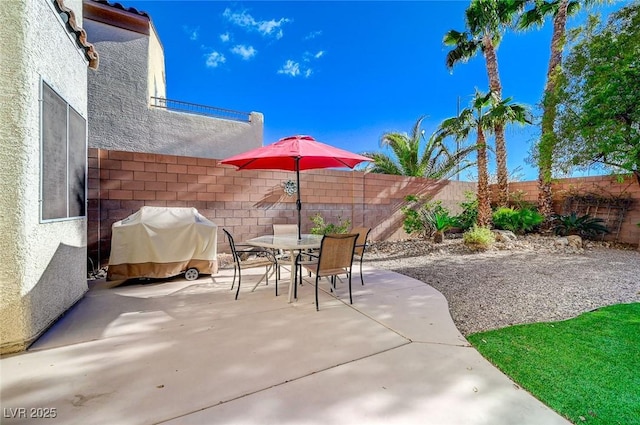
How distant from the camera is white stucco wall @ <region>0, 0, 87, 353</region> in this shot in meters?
2.43

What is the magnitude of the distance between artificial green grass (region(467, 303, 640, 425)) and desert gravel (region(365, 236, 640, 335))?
293 millimetres

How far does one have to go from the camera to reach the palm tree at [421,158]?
1165 centimetres

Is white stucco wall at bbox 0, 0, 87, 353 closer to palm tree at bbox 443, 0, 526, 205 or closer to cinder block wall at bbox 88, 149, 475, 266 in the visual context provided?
cinder block wall at bbox 88, 149, 475, 266

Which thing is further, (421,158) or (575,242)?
(421,158)

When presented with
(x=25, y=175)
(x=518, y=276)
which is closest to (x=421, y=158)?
(x=518, y=276)

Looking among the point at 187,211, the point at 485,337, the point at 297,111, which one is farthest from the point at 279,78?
the point at 485,337

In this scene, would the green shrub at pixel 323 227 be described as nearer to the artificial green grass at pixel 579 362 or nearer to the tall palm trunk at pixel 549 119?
the artificial green grass at pixel 579 362

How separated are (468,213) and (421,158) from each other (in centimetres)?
297

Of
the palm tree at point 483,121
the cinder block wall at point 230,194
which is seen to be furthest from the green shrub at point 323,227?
the palm tree at point 483,121

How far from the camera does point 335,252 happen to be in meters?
3.77

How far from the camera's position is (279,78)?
12.7m

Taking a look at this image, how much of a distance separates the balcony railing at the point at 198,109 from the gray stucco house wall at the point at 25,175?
5.85m

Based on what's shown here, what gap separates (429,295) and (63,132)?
524cm

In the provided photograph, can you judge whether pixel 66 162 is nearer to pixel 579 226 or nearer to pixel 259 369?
pixel 259 369
